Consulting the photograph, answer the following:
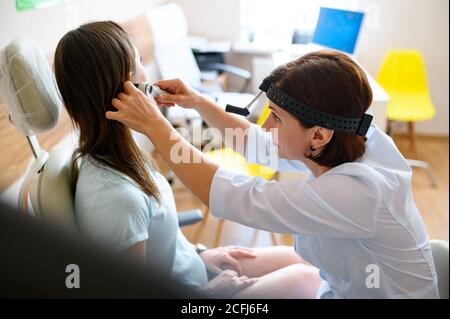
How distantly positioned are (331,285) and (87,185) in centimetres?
54

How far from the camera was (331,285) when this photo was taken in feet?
2.91

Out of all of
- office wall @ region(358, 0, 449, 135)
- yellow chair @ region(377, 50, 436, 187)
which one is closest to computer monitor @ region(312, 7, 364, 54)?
yellow chair @ region(377, 50, 436, 187)

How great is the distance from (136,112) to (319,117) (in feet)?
1.06

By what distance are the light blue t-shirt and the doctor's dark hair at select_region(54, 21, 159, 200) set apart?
0.10 ft

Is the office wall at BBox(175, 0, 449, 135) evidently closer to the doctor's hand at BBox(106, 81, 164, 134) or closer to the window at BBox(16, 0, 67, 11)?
the window at BBox(16, 0, 67, 11)

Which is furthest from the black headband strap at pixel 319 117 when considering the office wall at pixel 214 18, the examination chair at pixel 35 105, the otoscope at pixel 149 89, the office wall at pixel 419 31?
the office wall at pixel 214 18

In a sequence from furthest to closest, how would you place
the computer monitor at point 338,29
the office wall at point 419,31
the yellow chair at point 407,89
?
the office wall at point 419,31 → the yellow chair at point 407,89 → the computer monitor at point 338,29

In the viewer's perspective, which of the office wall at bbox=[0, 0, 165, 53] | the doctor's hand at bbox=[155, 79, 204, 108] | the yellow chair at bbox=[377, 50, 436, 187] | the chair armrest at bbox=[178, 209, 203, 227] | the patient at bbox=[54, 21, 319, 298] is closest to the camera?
the patient at bbox=[54, 21, 319, 298]

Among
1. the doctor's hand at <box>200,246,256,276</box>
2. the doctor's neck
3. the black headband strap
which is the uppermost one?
the black headband strap

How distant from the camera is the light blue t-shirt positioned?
0.83 m

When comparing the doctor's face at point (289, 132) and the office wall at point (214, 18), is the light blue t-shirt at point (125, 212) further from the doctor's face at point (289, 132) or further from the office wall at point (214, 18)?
the office wall at point (214, 18)

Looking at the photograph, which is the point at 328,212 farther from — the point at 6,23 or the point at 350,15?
the point at 350,15

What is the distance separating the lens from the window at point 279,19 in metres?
2.75
